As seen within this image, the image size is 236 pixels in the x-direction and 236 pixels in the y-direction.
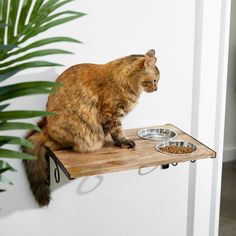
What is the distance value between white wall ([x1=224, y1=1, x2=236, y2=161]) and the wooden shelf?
178 cm

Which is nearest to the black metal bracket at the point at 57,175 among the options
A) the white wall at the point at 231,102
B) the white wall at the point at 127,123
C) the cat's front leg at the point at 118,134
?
the white wall at the point at 127,123

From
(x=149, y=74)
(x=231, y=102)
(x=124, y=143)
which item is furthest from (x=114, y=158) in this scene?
(x=231, y=102)

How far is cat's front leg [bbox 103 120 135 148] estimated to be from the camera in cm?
130

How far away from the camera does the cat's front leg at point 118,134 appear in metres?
1.30

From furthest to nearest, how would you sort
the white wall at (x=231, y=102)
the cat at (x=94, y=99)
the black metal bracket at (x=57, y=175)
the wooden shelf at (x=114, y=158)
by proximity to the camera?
the white wall at (x=231, y=102) < the black metal bracket at (x=57, y=175) < the cat at (x=94, y=99) < the wooden shelf at (x=114, y=158)

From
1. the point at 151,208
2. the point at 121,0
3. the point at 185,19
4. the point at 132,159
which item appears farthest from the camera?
the point at 151,208

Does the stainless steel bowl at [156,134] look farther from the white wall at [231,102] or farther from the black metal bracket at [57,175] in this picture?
the white wall at [231,102]

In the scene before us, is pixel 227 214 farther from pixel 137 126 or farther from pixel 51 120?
pixel 51 120

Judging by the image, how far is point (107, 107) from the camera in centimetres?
128

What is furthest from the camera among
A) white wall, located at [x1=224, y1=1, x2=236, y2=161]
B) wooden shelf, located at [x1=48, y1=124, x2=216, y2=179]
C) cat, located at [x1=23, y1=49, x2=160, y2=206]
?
white wall, located at [x1=224, y1=1, x2=236, y2=161]

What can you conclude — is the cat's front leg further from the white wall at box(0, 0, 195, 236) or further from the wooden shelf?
the white wall at box(0, 0, 195, 236)

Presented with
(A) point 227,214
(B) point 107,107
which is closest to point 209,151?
(B) point 107,107

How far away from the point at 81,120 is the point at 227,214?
1588 millimetres

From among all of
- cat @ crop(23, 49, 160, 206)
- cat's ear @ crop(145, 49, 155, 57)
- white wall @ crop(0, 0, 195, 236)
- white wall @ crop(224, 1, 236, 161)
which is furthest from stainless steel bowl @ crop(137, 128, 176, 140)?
white wall @ crop(224, 1, 236, 161)
